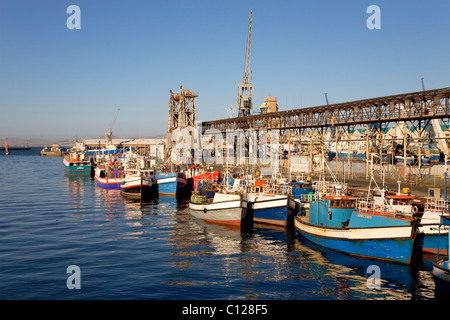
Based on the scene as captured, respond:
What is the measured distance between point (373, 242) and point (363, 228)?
139 centimetres

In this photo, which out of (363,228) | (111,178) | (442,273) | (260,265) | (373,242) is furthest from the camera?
(111,178)

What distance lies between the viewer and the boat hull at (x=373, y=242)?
1209 inches

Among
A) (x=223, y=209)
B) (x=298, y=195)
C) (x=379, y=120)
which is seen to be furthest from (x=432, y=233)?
(x=379, y=120)

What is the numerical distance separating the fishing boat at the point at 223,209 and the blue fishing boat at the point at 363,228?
9.59 m

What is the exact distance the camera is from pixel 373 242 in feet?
106

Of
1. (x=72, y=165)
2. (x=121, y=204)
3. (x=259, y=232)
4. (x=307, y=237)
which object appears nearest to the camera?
(x=307, y=237)

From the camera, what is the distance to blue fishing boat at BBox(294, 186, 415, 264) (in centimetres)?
3091

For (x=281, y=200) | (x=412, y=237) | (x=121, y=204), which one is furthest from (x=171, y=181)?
(x=412, y=237)

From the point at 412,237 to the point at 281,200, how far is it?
1873 cm

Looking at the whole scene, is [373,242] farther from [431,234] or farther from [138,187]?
[138,187]

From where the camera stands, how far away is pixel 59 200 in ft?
238

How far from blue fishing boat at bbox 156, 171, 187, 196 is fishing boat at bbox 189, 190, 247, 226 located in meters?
25.7
